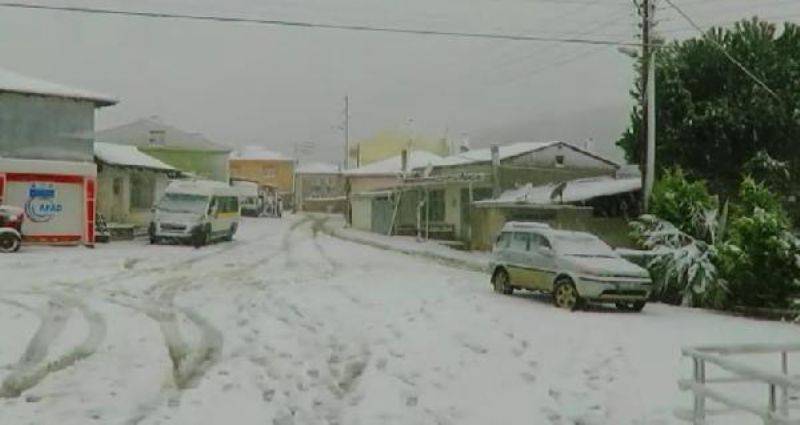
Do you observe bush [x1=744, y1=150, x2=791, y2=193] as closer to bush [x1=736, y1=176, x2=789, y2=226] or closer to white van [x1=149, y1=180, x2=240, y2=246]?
bush [x1=736, y1=176, x2=789, y2=226]

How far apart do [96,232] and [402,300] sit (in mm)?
23559

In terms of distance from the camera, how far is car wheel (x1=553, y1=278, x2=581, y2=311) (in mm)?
17688

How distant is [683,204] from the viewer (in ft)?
69.2

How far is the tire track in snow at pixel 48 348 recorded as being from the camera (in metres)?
9.45

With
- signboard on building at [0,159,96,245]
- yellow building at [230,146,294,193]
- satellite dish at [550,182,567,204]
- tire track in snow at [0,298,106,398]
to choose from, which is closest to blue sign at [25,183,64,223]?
signboard on building at [0,159,96,245]

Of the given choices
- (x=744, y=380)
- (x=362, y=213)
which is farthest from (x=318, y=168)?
(x=744, y=380)

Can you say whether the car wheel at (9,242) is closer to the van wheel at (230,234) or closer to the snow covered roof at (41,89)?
the snow covered roof at (41,89)

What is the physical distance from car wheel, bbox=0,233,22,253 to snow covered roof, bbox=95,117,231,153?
48250 millimetres

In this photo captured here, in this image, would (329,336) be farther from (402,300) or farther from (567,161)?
(567,161)

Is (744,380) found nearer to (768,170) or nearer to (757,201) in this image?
(757,201)

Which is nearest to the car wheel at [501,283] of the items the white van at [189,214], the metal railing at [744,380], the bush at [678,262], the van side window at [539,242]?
the van side window at [539,242]

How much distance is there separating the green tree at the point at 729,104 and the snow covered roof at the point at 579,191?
204cm

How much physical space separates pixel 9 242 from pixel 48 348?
20.7m

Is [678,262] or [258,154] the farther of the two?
[258,154]
